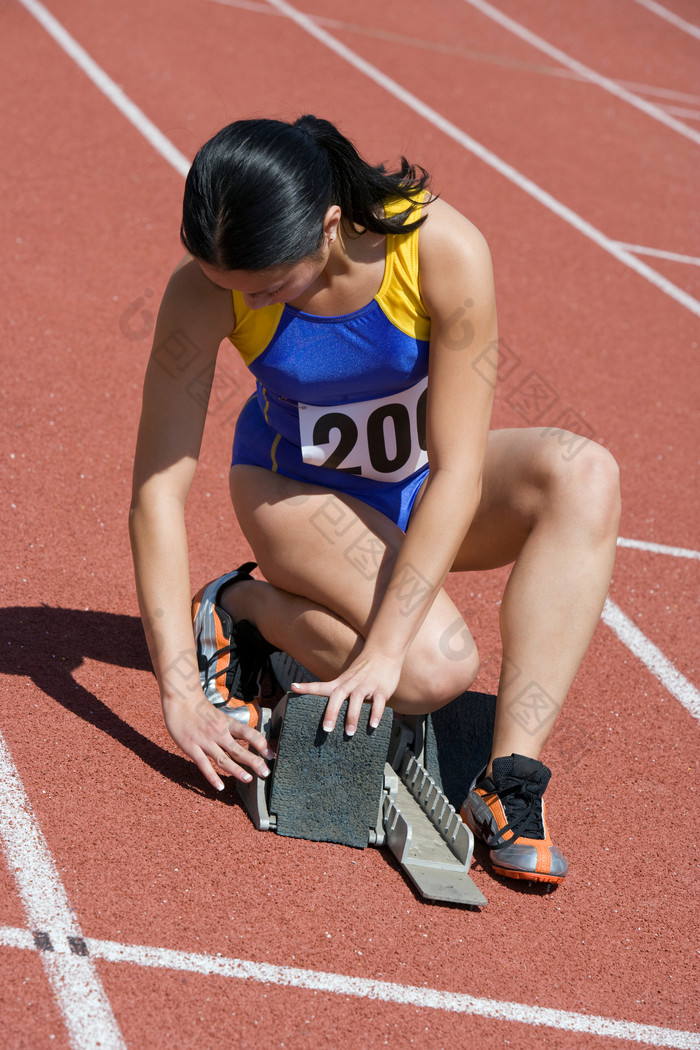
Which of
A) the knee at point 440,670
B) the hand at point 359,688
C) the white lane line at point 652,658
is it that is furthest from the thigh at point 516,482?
the white lane line at point 652,658

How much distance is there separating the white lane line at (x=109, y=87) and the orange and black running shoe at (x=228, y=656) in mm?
3732

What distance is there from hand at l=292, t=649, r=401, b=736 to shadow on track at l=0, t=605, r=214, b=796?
41cm

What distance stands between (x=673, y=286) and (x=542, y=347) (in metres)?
Answer: 1.50

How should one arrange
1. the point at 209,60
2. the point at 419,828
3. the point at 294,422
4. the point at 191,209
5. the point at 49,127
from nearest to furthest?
1. the point at 191,209
2. the point at 419,828
3. the point at 294,422
4. the point at 49,127
5. the point at 209,60

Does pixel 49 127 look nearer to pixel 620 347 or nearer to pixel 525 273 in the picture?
pixel 525 273

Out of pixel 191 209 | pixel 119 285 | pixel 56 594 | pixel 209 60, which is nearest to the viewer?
pixel 191 209

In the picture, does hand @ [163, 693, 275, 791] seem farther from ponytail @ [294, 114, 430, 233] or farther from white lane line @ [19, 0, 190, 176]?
white lane line @ [19, 0, 190, 176]

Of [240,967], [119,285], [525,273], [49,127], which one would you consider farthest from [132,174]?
[240,967]

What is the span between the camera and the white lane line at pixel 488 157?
20.3ft

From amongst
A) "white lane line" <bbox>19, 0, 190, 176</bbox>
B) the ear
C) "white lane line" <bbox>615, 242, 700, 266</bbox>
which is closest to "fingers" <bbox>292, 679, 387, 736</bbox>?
the ear

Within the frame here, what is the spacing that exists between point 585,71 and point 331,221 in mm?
9030

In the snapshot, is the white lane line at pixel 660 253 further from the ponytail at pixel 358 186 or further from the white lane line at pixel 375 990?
the white lane line at pixel 375 990

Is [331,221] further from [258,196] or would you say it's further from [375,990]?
[375,990]

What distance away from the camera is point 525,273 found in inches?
229
